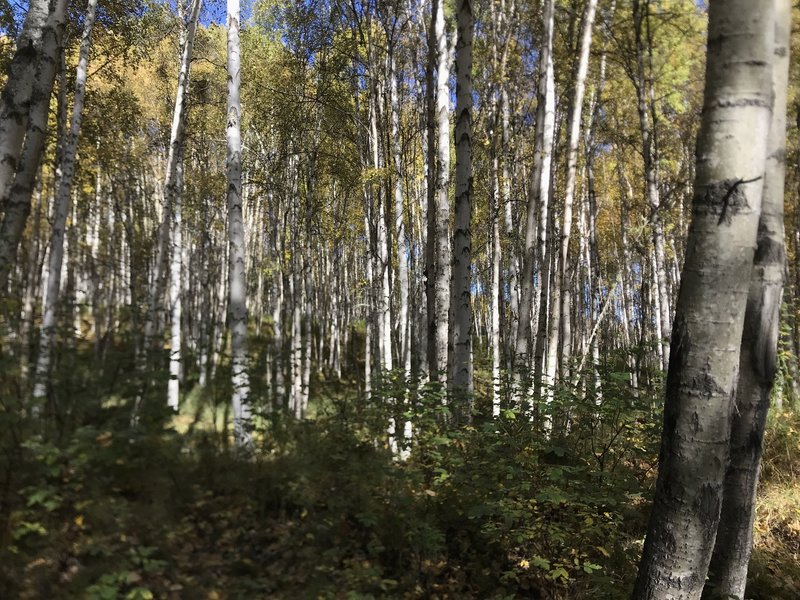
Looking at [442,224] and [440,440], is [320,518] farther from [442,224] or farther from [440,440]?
[442,224]

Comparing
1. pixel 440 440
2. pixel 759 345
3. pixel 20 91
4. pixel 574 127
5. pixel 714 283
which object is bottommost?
pixel 440 440

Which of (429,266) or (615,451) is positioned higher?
(429,266)

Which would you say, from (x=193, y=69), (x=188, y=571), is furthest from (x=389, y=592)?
(x=193, y=69)

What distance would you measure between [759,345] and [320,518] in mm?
3377

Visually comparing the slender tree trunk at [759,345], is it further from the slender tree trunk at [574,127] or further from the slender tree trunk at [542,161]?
the slender tree trunk at [574,127]

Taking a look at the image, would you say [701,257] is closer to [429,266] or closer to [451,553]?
[451,553]

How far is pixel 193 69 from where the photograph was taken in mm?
15461

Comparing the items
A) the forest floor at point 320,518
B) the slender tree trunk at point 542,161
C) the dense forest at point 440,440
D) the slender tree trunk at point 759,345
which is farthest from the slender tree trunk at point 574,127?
the slender tree trunk at point 759,345

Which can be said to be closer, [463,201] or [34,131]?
[34,131]

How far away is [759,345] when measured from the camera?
254 centimetres

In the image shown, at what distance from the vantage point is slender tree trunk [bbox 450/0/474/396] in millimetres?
5129

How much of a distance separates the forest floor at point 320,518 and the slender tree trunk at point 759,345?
1038mm

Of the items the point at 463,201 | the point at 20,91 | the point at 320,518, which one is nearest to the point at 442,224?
the point at 463,201

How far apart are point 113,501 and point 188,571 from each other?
0.69 meters
